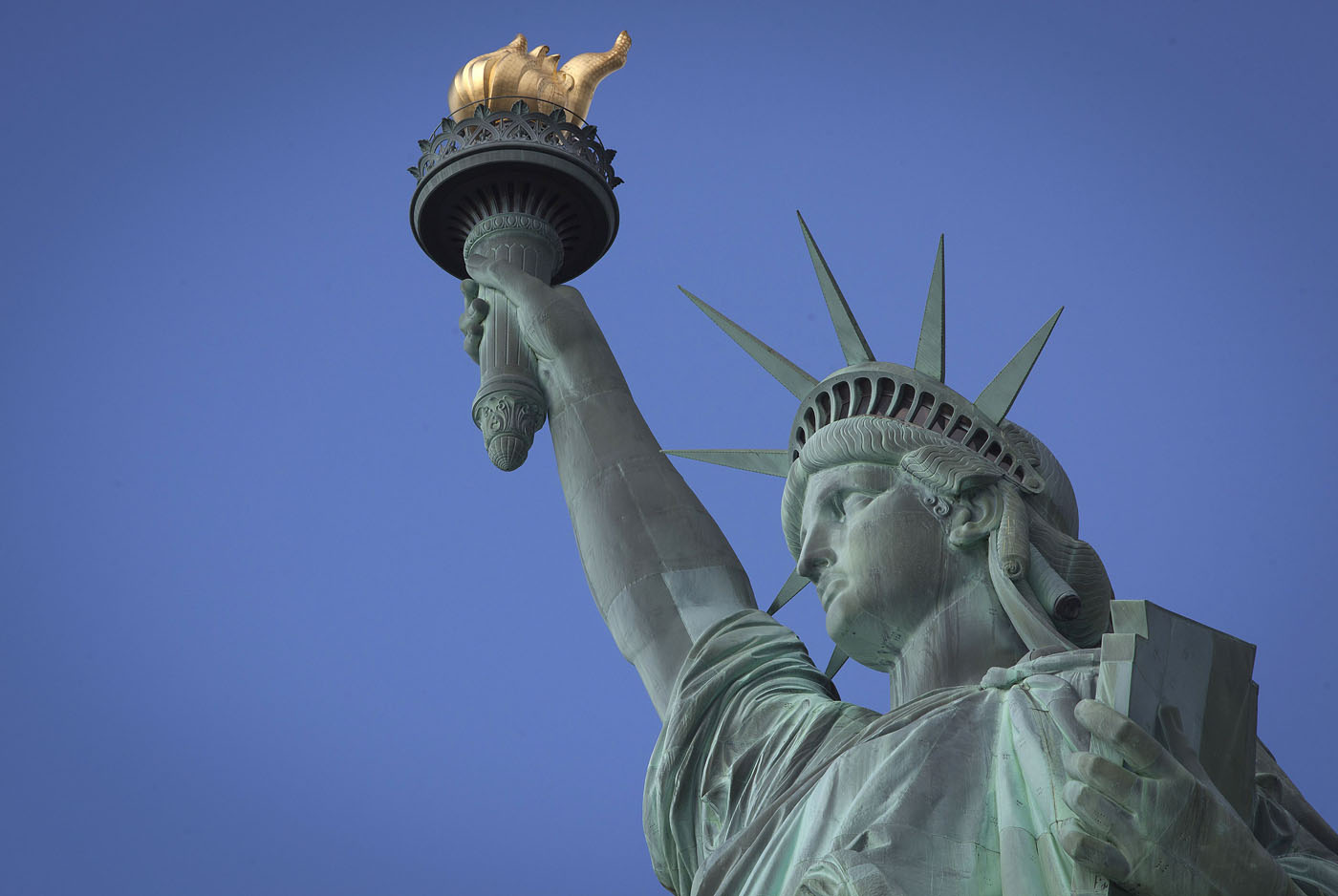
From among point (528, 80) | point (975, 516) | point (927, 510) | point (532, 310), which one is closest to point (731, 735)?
point (927, 510)

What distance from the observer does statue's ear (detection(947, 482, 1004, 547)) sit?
885 cm

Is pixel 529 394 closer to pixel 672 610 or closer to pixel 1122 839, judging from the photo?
pixel 672 610

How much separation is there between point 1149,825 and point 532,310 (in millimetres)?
5539

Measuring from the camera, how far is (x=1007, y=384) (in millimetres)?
9336

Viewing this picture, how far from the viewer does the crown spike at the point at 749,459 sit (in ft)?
33.0

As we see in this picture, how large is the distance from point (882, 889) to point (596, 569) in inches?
140

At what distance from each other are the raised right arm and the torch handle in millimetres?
70

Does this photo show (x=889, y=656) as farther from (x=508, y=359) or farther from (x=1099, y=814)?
(x=508, y=359)

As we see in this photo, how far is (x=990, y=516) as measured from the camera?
8898 millimetres

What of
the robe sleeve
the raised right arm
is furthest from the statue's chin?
the raised right arm

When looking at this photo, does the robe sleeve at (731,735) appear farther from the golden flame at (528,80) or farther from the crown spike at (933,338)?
the golden flame at (528,80)

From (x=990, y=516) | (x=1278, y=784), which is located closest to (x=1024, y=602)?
(x=990, y=516)

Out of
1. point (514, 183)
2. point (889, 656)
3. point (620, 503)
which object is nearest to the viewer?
point (889, 656)

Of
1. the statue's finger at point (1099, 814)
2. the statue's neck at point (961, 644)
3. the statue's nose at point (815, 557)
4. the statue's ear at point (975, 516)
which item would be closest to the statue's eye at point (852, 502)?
the statue's nose at point (815, 557)
